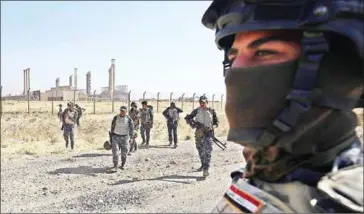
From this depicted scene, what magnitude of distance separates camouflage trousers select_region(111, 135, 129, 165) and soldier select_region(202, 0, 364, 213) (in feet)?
30.4

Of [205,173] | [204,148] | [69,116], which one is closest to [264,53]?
[205,173]

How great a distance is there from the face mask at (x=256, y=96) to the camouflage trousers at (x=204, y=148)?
7954 mm

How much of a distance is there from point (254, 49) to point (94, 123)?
20914 mm

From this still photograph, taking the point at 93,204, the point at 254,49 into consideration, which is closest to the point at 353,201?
the point at 254,49

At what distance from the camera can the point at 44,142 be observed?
1538 centimetres

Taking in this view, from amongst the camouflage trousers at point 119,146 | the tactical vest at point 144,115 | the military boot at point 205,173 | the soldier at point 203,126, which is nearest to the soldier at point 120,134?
the camouflage trousers at point 119,146

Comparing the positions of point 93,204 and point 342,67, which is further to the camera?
point 93,204

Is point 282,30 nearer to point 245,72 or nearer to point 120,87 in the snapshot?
point 245,72

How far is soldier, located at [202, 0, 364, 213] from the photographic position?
105 cm

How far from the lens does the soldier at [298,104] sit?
3.45 ft

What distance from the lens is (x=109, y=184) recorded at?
28.0ft

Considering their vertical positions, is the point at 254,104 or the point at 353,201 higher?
the point at 254,104

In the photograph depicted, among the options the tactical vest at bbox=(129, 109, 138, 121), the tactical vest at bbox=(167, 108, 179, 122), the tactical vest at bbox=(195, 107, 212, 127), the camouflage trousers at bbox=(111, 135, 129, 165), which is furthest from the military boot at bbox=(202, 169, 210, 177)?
the tactical vest at bbox=(167, 108, 179, 122)

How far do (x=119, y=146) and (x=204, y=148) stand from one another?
7.32ft
